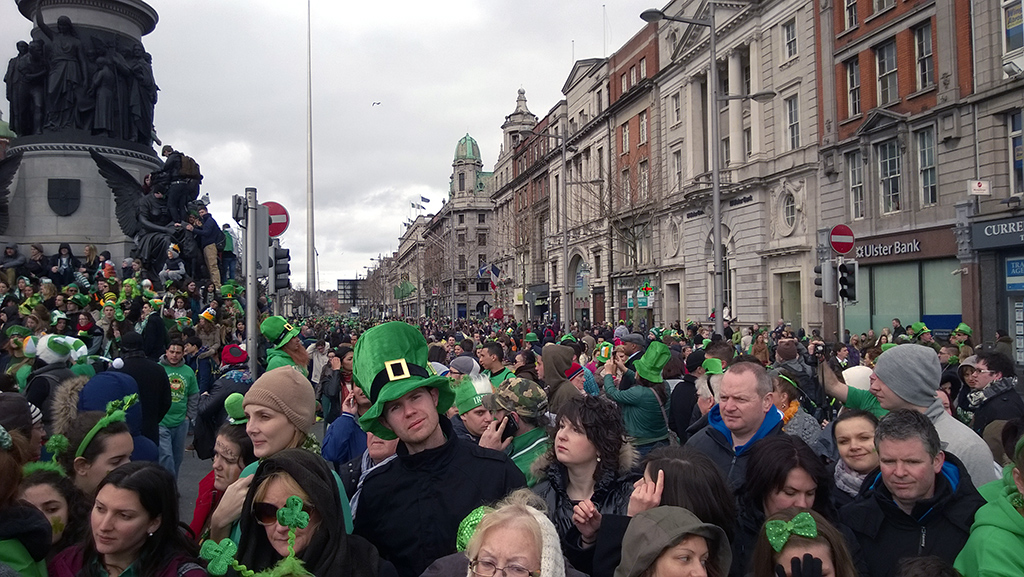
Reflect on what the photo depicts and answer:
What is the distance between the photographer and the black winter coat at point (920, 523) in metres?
3.21

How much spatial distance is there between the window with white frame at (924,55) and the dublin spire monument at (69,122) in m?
24.4

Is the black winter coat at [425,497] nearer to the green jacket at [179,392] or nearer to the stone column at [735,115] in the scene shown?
the green jacket at [179,392]

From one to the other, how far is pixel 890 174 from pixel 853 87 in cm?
421

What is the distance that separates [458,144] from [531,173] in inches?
1623

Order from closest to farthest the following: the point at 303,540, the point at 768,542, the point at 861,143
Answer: the point at 303,540
the point at 768,542
the point at 861,143

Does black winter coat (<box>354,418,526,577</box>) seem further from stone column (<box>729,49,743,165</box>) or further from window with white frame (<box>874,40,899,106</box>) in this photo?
stone column (<box>729,49,743,165</box>)

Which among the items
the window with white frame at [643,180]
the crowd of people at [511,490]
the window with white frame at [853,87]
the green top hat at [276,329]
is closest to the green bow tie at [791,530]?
the crowd of people at [511,490]

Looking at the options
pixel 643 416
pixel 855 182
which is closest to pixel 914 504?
pixel 643 416

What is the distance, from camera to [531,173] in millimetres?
69062

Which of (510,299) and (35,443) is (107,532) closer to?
(35,443)

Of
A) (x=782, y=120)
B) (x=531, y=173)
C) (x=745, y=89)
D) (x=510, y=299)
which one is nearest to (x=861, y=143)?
(x=782, y=120)

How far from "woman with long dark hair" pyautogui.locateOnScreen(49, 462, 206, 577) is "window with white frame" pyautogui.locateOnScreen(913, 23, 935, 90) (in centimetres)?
2701

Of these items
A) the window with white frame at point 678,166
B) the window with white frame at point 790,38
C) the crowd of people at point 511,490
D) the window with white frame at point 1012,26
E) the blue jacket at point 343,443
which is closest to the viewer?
the crowd of people at point 511,490

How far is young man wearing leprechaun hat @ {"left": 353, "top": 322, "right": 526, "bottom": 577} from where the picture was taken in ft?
9.89
